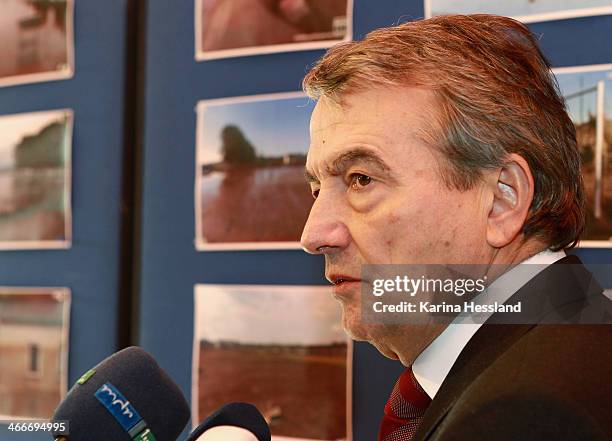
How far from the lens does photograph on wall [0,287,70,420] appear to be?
1312 millimetres

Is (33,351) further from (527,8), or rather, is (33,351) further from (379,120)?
(527,8)

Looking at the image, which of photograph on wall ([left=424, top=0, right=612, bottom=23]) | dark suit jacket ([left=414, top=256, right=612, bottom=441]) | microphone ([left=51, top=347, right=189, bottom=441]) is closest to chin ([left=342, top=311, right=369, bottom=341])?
dark suit jacket ([left=414, top=256, right=612, bottom=441])

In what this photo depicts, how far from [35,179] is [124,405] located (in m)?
0.69

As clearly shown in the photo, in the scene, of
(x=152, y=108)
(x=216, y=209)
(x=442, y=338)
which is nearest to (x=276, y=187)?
(x=216, y=209)

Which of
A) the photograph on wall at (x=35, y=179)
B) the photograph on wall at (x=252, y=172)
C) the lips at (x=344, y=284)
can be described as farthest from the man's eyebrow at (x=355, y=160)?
the photograph on wall at (x=35, y=179)

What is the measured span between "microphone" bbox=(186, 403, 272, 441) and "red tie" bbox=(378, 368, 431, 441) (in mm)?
137

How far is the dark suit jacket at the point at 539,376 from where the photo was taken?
0.54m

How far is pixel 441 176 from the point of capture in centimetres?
75

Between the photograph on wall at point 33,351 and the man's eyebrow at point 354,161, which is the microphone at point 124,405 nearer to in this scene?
the man's eyebrow at point 354,161

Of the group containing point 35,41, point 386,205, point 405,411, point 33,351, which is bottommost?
point 33,351

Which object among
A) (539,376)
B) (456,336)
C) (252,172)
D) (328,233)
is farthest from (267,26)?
(539,376)

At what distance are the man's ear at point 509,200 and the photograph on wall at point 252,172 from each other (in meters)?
0.44

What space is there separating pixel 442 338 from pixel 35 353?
2.80 ft

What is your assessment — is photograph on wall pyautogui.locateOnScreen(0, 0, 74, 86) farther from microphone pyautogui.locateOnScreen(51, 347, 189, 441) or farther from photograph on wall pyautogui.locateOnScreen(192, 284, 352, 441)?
microphone pyautogui.locateOnScreen(51, 347, 189, 441)
